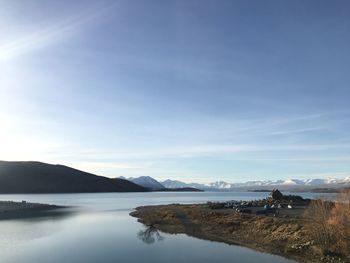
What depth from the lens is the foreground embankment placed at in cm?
4554

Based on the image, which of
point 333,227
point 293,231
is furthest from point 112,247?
point 333,227

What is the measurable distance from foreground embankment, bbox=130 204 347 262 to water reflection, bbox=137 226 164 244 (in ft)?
7.19

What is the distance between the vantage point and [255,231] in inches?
2338

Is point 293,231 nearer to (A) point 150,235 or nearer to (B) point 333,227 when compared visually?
(B) point 333,227

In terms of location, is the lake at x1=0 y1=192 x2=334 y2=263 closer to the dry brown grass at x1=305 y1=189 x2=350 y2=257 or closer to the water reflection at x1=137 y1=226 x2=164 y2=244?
the water reflection at x1=137 y1=226 x2=164 y2=244

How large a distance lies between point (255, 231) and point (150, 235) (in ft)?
46.6

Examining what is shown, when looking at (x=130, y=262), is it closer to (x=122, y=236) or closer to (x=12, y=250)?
(x=12, y=250)

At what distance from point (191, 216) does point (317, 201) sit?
4282 cm

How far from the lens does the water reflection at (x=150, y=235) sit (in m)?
57.5

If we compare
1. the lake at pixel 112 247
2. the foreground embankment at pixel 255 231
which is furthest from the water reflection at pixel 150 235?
the foreground embankment at pixel 255 231

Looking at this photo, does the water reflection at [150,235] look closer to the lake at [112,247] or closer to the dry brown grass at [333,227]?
the lake at [112,247]

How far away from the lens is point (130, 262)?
42.2 m

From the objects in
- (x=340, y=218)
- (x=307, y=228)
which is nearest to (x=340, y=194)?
(x=340, y=218)

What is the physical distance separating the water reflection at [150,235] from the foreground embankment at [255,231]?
2.19m
